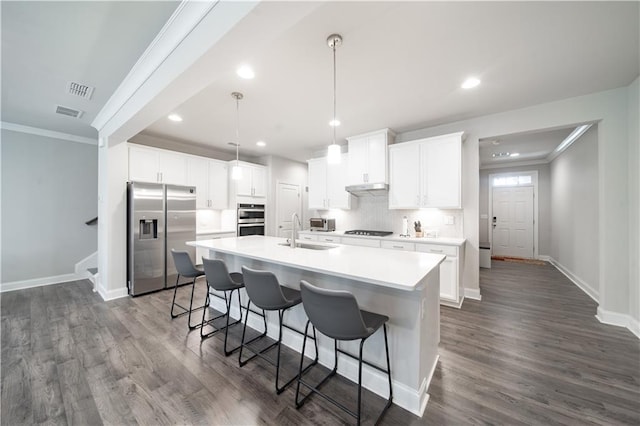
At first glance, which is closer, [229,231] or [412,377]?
[412,377]

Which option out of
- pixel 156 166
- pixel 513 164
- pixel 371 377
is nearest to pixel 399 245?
pixel 371 377

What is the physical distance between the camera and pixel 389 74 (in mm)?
2438

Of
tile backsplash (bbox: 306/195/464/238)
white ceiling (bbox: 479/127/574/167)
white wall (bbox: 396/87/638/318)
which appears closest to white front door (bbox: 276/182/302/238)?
tile backsplash (bbox: 306/195/464/238)

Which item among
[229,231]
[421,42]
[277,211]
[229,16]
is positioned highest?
[421,42]

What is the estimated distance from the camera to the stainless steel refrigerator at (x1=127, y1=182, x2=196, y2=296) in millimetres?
3764

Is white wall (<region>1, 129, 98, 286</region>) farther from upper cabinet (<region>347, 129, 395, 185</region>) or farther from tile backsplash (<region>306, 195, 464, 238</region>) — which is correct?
upper cabinet (<region>347, 129, 395, 185</region>)

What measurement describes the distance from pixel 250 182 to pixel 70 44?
363 centimetres

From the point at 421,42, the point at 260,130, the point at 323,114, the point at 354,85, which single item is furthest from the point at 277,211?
the point at 421,42

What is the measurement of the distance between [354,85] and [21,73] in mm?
3549

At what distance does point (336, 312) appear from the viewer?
55.8 inches

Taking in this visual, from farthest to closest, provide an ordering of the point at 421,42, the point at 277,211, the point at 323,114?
the point at 277,211, the point at 323,114, the point at 421,42

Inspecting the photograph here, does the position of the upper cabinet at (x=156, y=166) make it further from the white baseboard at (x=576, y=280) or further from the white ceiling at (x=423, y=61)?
the white baseboard at (x=576, y=280)

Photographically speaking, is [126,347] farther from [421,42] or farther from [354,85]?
[421,42]

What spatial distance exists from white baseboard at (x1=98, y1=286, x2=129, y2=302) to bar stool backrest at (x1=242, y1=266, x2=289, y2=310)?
10.4 feet
